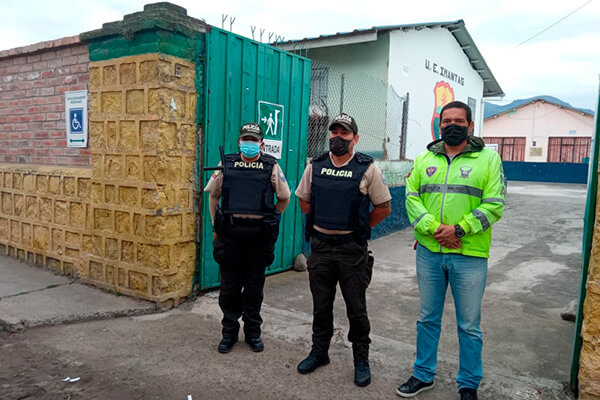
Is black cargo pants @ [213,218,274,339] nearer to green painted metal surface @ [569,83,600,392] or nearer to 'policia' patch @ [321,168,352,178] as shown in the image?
'policia' patch @ [321,168,352,178]

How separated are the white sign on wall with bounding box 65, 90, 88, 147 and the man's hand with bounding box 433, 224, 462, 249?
4.23 m

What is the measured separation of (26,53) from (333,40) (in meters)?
5.75

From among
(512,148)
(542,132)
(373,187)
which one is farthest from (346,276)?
(512,148)

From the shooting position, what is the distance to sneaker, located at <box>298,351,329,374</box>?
3396 millimetres

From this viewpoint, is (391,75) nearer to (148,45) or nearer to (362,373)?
(148,45)

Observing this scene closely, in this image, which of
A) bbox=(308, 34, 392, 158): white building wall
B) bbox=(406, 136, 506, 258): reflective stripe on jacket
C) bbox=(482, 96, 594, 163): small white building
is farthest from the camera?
bbox=(482, 96, 594, 163): small white building

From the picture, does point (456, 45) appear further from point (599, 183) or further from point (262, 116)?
point (599, 183)

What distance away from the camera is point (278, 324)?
4.38m

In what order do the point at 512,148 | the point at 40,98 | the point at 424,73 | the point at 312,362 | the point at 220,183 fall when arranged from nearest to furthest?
the point at 312,362 < the point at 220,183 < the point at 40,98 < the point at 424,73 < the point at 512,148

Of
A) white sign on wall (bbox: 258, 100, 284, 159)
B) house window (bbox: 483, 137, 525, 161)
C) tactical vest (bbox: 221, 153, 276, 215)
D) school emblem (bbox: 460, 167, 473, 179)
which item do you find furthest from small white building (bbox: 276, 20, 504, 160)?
house window (bbox: 483, 137, 525, 161)

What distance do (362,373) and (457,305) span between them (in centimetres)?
82

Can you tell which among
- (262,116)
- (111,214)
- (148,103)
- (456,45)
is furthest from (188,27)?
(456,45)

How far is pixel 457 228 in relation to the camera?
2.88m

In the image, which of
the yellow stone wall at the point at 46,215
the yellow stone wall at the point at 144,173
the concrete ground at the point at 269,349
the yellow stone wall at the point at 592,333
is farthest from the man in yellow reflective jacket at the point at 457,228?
the yellow stone wall at the point at 46,215
